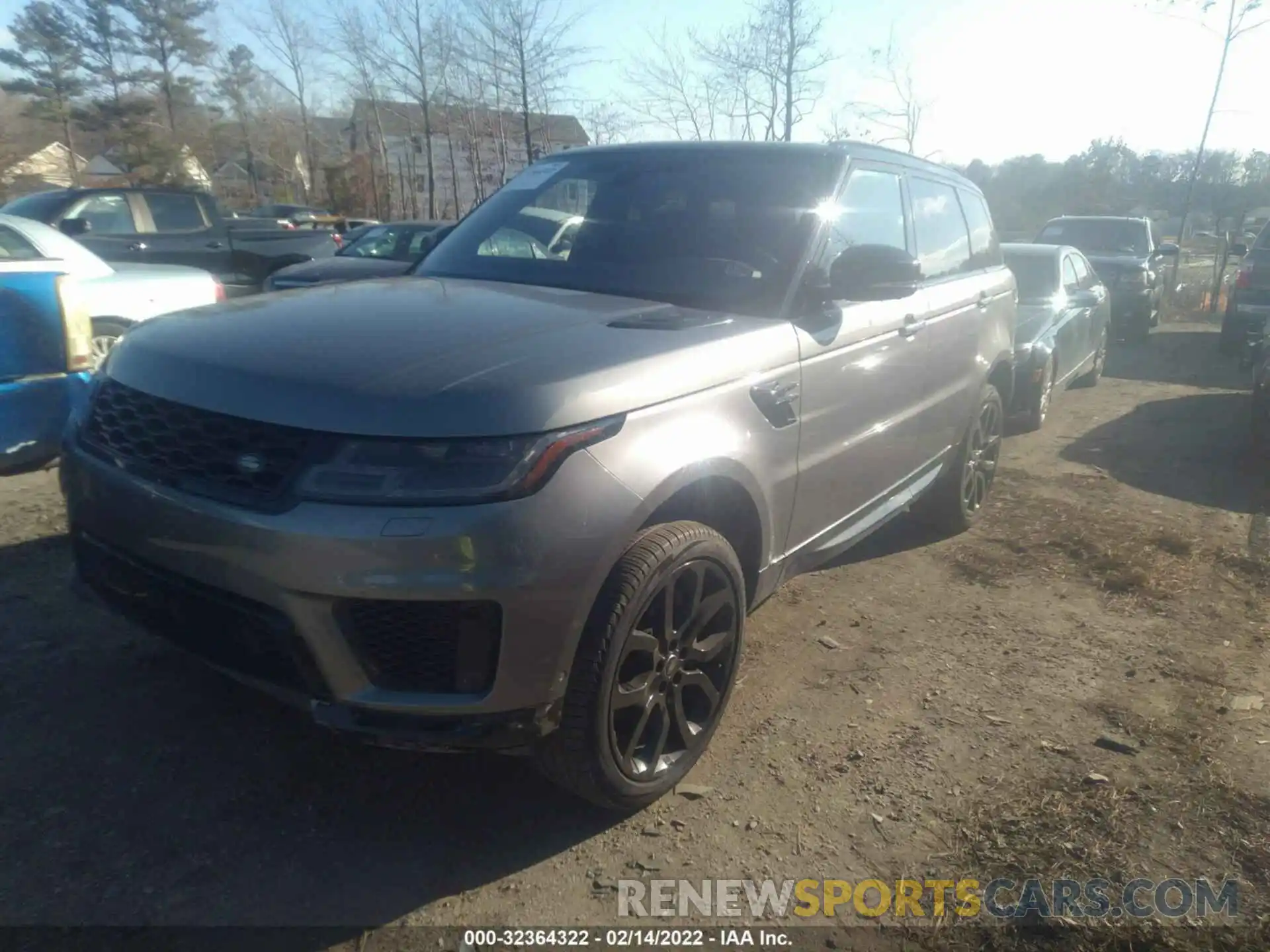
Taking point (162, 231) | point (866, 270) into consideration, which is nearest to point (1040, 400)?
point (866, 270)

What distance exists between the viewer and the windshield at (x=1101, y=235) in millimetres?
13781

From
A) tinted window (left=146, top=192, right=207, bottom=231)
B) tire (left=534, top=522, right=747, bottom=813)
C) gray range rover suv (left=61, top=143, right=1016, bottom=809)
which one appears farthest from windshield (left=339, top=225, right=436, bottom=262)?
tire (left=534, top=522, right=747, bottom=813)

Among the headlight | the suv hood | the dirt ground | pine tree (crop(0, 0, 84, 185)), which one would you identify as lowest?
the dirt ground

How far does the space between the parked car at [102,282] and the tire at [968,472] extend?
189 inches

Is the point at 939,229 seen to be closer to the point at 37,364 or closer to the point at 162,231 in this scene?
the point at 37,364

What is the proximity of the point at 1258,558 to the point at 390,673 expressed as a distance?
487 centimetres

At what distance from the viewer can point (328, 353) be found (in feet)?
7.96

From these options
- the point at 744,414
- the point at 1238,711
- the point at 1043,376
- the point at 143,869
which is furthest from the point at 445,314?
the point at 1043,376

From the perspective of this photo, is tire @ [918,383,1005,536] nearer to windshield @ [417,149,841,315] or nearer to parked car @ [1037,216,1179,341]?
windshield @ [417,149,841,315]

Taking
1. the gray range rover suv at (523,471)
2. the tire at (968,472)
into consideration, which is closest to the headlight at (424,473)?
the gray range rover suv at (523,471)

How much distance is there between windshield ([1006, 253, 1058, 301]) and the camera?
848 cm

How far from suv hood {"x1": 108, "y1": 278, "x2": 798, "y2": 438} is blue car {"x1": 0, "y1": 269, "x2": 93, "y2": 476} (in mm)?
2395

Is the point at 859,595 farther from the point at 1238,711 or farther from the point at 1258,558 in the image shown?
the point at 1258,558

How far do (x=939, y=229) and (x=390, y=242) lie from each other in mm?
8908
